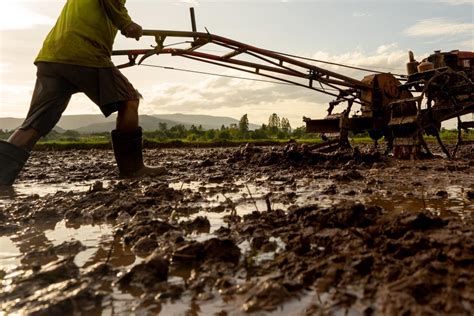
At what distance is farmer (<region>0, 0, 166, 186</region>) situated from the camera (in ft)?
15.8

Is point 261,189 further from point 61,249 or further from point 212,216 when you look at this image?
point 61,249

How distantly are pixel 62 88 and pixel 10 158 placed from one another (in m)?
0.95

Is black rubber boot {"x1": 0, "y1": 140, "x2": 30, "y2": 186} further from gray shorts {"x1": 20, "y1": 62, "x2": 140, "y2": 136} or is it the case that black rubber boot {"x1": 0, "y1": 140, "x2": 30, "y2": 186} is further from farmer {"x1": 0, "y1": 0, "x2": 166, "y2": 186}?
gray shorts {"x1": 20, "y1": 62, "x2": 140, "y2": 136}

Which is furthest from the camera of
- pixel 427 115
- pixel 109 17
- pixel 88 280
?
pixel 427 115

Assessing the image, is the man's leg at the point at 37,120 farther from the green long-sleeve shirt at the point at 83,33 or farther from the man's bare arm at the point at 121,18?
the man's bare arm at the point at 121,18

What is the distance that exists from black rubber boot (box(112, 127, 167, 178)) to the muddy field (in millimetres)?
1560

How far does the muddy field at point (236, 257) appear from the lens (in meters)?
1.62

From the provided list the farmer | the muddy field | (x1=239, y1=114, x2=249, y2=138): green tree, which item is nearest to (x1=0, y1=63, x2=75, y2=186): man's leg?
the farmer

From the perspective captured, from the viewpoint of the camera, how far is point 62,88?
16.3 feet

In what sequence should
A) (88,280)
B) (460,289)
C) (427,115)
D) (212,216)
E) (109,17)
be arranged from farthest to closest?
1. (427,115)
2. (109,17)
3. (212,216)
4. (88,280)
5. (460,289)

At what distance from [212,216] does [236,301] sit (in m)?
1.59

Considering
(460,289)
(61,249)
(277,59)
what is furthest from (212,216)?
(277,59)

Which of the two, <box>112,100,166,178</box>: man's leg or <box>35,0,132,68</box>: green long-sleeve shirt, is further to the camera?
<box>112,100,166,178</box>: man's leg

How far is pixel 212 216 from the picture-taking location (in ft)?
10.6
